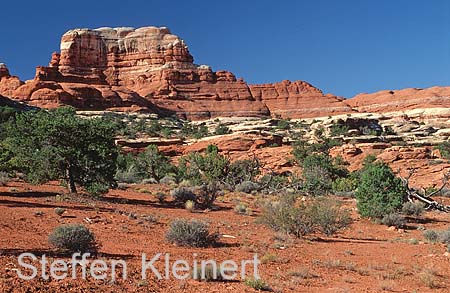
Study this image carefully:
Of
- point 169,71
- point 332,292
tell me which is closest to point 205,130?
point 169,71

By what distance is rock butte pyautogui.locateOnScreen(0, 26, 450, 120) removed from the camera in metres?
96.6

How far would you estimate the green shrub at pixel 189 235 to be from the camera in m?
9.87

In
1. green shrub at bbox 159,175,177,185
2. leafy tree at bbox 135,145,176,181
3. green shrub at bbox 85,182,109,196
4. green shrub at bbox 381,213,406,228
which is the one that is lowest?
green shrub at bbox 381,213,406,228

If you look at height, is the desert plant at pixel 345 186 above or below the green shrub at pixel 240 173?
below

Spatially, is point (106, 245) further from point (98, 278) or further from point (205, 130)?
point (205, 130)

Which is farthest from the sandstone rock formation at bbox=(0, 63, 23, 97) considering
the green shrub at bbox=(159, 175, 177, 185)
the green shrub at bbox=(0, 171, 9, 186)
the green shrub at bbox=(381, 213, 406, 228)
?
the green shrub at bbox=(381, 213, 406, 228)

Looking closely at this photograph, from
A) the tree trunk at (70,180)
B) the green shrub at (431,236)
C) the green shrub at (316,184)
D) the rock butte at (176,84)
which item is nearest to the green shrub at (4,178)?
the tree trunk at (70,180)

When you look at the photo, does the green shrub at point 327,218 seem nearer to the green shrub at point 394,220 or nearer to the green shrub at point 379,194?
the green shrub at point 394,220

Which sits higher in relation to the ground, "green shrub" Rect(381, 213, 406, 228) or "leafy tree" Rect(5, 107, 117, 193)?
"leafy tree" Rect(5, 107, 117, 193)

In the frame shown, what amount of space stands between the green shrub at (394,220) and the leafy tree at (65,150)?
35.6 feet

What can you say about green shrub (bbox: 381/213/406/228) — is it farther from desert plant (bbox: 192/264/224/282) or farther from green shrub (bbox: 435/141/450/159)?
green shrub (bbox: 435/141/450/159)

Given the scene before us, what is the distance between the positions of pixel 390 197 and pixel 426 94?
101m

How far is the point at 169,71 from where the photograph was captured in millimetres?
101938

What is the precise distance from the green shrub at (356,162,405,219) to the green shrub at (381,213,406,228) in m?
0.93
